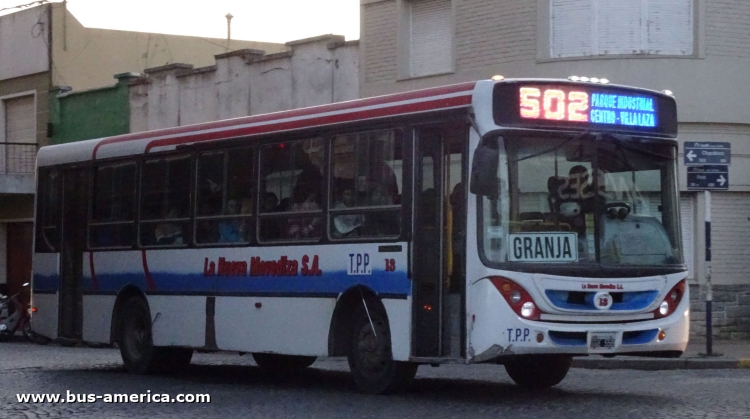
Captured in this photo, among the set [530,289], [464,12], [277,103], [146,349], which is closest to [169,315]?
[146,349]

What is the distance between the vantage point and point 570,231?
11.8 meters

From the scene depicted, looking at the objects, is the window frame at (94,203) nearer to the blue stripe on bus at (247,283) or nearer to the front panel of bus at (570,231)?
the blue stripe on bus at (247,283)

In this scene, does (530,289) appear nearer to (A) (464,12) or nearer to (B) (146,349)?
(B) (146,349)

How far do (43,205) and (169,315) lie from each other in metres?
3.53

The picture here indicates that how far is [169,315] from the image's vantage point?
1588 cm

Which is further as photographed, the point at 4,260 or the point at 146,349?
the point at 4,260

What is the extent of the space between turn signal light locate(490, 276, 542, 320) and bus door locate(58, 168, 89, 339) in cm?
774

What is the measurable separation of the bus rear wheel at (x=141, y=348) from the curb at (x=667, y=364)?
18.0ft

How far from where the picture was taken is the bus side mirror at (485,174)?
37.5 feet

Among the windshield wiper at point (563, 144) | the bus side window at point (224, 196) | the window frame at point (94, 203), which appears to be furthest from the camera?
the window frame at point (94, 203)

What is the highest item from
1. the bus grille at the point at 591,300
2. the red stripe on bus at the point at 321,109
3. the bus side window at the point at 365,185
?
the red stripe on bus at the point at 321,109

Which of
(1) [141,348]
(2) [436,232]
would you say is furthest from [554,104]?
(1) [141,348]

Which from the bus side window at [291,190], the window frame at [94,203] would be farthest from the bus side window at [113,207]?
the bus side window at [291,190]

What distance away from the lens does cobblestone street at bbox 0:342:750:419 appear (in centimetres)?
1137
